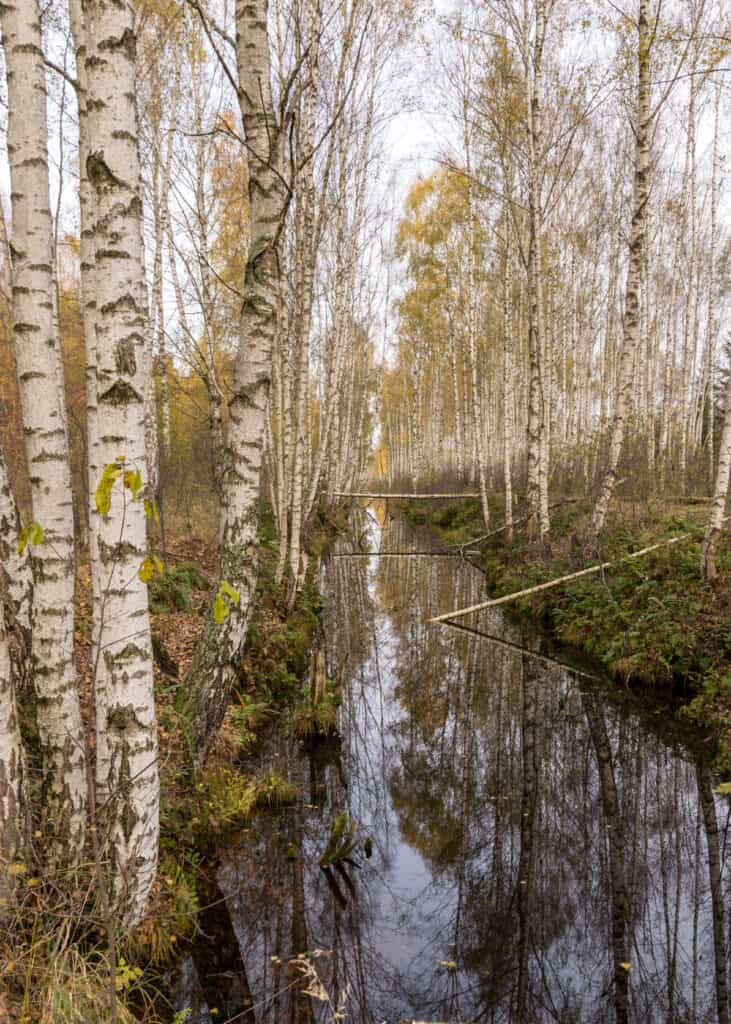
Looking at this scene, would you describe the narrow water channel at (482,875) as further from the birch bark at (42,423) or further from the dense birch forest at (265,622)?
the birch bark at (42,423)

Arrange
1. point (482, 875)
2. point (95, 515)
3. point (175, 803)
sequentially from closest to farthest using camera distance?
point (95, 515) < point (175, 803) < point (482, 875)

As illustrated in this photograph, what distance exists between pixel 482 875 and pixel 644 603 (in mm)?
4468

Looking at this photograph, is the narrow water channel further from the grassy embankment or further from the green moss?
the green moss

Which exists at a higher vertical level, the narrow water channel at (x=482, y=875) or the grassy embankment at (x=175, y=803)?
the grassy embankment at (x=175, y=803)

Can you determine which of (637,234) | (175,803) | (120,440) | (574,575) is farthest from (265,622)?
(637,234)

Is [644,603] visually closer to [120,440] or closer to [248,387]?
[248,387]

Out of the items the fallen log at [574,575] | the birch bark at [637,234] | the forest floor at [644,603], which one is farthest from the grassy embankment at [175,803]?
the birch bark at [637,234]

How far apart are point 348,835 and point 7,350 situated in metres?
11.8

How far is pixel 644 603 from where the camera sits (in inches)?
287

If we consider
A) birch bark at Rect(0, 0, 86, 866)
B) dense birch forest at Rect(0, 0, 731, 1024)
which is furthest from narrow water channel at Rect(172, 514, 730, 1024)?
birch bark at Rect(0, 0, 86, 866)

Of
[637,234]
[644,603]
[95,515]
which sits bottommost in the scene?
[644,603]

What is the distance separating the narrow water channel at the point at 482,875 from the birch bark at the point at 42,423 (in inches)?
48.7

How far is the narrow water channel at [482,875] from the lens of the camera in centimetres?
304

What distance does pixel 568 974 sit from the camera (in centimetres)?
317
